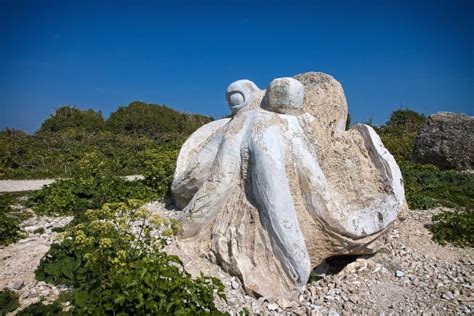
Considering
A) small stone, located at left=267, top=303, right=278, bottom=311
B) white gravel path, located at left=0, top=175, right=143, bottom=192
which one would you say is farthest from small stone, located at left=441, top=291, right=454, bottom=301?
white gravel path, located at left=0, top=175, right=143, bottom=192

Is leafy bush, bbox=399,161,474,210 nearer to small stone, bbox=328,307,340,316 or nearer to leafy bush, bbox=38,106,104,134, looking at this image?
small stone, bbox=328,307,340,316

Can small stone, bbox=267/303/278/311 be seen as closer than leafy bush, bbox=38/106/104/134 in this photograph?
Yes

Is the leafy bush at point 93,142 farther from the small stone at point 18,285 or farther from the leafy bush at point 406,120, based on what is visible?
the leafy bush at point 406,120

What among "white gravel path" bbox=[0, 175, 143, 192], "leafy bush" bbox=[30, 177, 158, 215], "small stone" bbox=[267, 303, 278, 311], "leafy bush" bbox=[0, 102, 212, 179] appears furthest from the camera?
"leafy bush" bbox=[0, 102, 212, 179]

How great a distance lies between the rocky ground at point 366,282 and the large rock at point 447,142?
31.3 feet

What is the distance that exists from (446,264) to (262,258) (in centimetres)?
294

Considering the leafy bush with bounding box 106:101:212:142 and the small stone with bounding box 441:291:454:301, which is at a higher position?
the leafy bush with bounding box 106:101:212:142

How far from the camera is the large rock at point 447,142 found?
14.4 m

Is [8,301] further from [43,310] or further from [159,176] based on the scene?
[159,176]

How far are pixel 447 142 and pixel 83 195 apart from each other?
42.1 ft

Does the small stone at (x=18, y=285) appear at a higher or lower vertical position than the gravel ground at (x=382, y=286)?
higher

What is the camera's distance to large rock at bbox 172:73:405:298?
4.27 m

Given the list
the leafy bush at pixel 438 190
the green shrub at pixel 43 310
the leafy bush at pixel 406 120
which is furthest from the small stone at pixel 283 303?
the leafy bush at pixel 406 120

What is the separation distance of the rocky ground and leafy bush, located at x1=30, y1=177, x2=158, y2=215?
138cm
